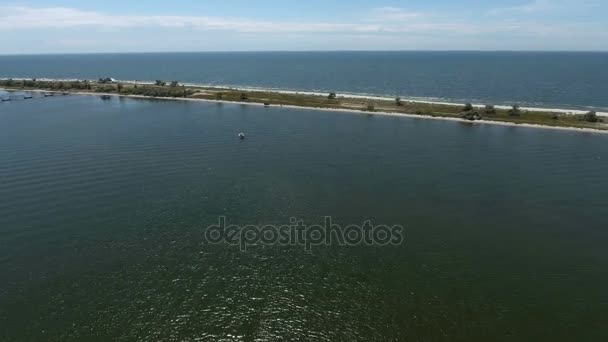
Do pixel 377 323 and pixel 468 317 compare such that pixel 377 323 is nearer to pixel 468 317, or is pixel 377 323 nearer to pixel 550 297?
pixel 468 317

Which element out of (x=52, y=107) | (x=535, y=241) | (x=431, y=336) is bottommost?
(x=431, y=336)

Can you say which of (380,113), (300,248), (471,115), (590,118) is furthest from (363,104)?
(300,248)

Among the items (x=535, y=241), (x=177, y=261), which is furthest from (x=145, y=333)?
(x=535, y=241)

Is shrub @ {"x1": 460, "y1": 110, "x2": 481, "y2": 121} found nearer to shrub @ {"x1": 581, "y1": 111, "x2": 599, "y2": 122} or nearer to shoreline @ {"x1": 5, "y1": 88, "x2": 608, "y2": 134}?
shoreline @ {"x1": 5, "y1": 88, "x2": 608, "y2": 134}

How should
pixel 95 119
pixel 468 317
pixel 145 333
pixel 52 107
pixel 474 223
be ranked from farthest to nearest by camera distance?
pixel 52 107 < pixel 95 119 < pixel 474 223 < pixel 468 317 < pixel 145 333

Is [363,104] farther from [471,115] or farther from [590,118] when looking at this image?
[590,118]

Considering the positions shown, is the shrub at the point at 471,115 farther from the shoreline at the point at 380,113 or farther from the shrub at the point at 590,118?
the shrub at the point at 590,118

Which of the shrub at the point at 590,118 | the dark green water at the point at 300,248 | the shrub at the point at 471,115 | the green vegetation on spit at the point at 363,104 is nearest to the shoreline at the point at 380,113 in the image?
the shrub at the point at 471,115
